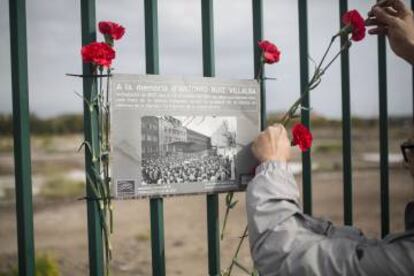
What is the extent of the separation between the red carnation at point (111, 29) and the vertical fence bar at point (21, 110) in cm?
23

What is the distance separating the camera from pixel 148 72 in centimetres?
146

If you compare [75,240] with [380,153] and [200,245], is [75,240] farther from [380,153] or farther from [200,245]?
[380,153]

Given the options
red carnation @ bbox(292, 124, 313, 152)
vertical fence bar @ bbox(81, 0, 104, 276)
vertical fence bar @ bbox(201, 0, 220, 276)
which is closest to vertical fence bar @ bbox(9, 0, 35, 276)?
vertical fence bar @ bbox(81, 0, 104, 276)

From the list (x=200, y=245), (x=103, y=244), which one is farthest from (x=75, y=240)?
(x=103, y=244)

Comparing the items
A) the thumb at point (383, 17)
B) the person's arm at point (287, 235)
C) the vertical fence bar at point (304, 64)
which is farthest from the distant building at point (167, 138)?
the thumb at point (383, 17)

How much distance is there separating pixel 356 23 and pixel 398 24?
0.14 metres

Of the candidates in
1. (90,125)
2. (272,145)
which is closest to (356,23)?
(272,145)

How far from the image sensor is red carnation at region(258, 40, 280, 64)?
1.53 m

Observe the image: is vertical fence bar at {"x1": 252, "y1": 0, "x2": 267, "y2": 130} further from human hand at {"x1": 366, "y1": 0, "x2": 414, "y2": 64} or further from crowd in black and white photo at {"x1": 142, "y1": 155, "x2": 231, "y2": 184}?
human hand at {"x1": 366, "y1": 0, "x2": 414, "y2": 64}

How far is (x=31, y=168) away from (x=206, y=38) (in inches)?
27.7

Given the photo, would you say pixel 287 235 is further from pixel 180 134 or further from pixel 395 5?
pixel 395 5

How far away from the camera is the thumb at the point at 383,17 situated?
4.95 ft

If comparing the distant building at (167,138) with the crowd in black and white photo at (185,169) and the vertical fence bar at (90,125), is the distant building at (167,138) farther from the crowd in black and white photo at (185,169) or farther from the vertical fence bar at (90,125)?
the vertical fence bar at (90,125)

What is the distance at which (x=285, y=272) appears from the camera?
111cm
